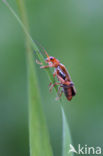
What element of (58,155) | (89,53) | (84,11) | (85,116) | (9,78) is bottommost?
(58,155)

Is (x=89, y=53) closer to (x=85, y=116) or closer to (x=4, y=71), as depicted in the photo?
(x=85, y=116)

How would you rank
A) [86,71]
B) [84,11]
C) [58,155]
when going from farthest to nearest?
[84,11] → [86,71] → [58,155]

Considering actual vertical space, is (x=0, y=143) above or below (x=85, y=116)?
below

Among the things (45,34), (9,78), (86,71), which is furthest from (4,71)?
(86,71)

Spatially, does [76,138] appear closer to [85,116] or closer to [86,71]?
[85,116]

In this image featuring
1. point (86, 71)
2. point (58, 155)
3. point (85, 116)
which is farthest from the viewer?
point (86, 71)

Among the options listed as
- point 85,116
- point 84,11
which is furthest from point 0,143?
point 84,11

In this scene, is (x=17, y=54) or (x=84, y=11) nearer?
(x=17, y=54)
